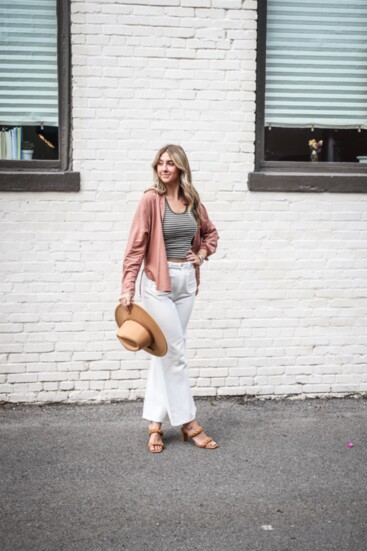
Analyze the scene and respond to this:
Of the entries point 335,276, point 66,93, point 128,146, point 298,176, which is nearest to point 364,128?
point 298,176

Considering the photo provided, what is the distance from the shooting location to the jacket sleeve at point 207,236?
450cm

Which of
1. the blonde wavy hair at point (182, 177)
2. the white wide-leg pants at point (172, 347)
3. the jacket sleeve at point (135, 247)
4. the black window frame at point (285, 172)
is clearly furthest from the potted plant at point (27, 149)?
the black window frame at point (285, 172)

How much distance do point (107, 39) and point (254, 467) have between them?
3.42 metres

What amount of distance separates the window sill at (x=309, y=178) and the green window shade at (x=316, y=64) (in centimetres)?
39

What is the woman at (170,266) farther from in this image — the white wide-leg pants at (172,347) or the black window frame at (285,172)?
the black window frame at (285,172)

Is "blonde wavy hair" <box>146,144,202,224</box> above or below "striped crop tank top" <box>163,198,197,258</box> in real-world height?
above

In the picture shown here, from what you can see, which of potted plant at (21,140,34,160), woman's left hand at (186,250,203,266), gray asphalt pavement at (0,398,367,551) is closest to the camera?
gray asphalt pavement at (0,398,367,551)

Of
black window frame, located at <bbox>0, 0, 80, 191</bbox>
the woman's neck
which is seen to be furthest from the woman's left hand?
black window frame, located at <bbox>0, 0, 80, 191</bbox>

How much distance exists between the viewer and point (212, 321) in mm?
5336

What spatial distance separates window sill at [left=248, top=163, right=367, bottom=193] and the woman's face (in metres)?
1.17

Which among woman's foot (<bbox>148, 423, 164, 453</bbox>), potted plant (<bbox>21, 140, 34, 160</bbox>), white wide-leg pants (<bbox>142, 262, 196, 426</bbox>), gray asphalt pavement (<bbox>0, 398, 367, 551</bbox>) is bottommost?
gray asphalt pavement (<bbox>0, 398, 367, 551</bbox>)

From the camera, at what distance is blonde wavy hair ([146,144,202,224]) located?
4.22 metres

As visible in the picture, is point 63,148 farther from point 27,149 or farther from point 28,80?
point 28,80

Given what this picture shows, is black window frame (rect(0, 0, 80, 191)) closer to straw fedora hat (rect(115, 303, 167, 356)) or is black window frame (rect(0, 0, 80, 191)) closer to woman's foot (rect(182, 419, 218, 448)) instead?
straw fedora hat (rect(115, 303, 167, 356))
